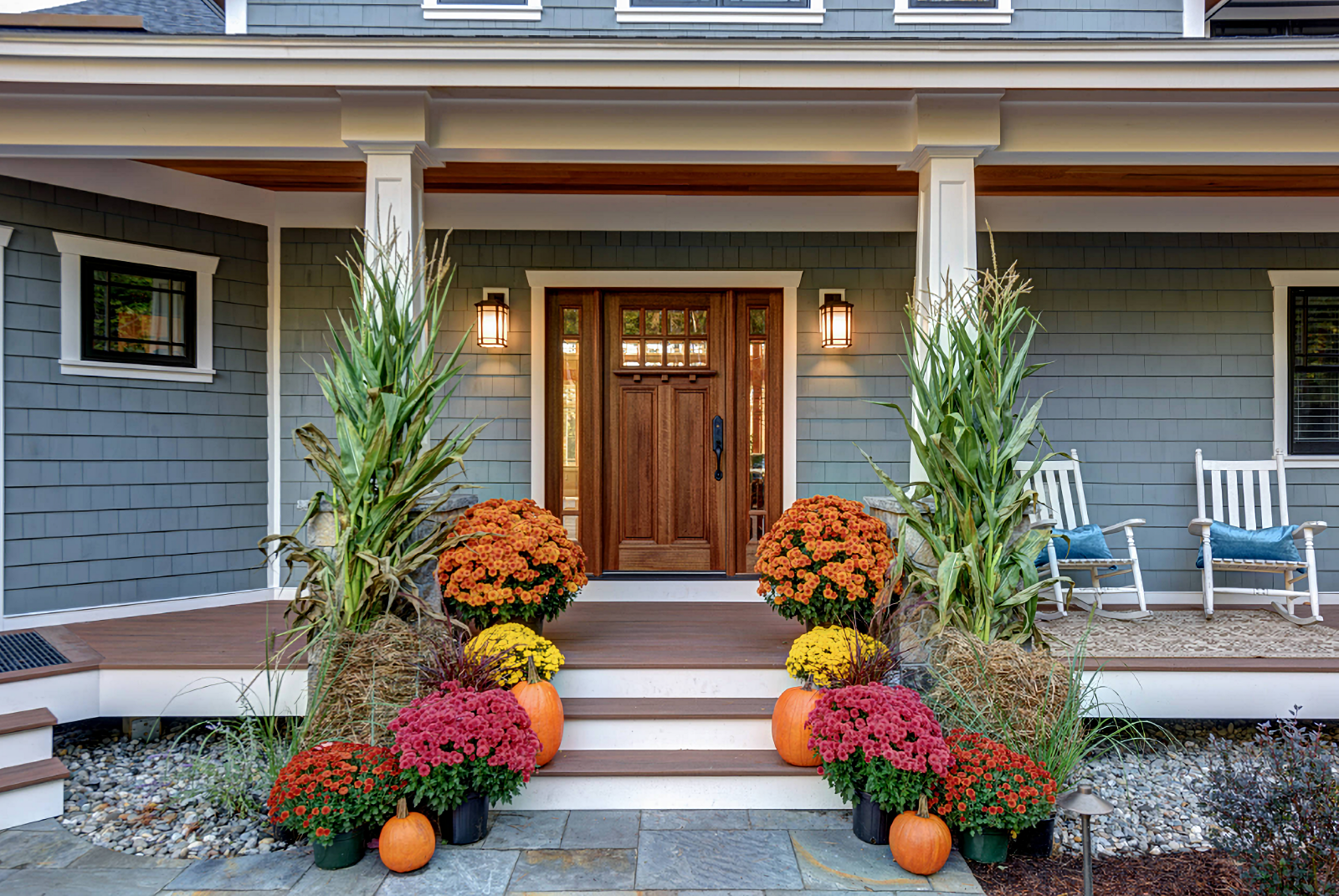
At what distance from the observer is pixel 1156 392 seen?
4809 millimetres

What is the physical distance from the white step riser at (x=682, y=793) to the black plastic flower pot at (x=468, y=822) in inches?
9.9

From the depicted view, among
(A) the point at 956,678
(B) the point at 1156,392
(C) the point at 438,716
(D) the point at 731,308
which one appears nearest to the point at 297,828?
(C) the point at 438,716

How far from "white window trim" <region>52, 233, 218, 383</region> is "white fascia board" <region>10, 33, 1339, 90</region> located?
3.45ft

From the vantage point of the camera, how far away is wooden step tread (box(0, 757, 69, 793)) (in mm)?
2604

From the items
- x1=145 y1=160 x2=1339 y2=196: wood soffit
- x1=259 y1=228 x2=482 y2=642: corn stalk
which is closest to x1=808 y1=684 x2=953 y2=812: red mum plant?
x1=259 y1=228 x2=482 y2=642: corn stalk

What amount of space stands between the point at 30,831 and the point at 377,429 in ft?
5.73

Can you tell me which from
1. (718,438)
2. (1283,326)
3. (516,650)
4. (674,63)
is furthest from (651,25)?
(1283,326)

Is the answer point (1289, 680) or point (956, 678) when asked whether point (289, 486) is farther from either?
point (1289, 680)

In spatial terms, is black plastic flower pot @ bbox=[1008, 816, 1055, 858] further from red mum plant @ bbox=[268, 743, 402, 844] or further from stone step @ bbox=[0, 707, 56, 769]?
stone step @ bbox=[0, 707, 56, 769]

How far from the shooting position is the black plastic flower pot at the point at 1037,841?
244cm

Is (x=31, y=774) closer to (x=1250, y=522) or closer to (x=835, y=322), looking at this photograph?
(x=835, y=322)

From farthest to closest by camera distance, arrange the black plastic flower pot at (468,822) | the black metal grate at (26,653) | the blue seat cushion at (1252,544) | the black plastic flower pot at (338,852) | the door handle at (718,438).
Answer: the door handle at (718,438)
the blue seat cushion at (1252,544)
the black metal grate at (26,653)
the black plastic flower pot at (468,822)
the black plastic flower pot at (338,852)

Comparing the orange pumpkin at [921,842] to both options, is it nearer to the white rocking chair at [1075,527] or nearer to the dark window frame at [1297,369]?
the white rocking chair at [1075,527]

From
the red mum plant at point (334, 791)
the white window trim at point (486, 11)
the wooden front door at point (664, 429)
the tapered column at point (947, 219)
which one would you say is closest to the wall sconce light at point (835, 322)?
the wooden front door at point (664, 429)
